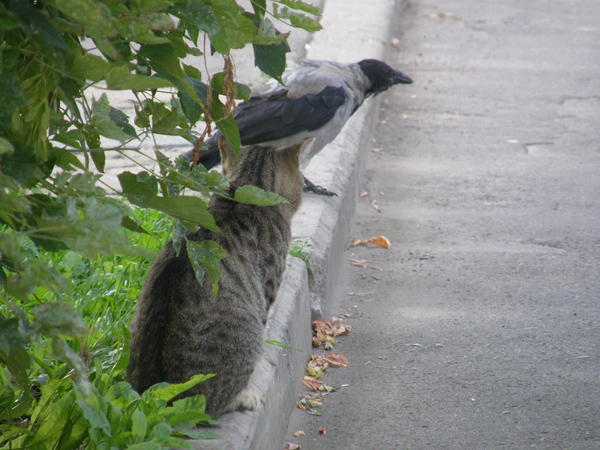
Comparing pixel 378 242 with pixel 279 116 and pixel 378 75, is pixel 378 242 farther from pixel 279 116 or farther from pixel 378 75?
pixel 378 75

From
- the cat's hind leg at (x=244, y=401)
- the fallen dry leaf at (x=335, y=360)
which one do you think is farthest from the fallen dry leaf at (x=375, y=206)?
the cat's hind leg at (x=244, y=401)

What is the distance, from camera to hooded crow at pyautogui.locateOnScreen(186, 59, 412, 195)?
3822 mm

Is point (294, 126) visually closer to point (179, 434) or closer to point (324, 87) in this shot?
point (324, 87)

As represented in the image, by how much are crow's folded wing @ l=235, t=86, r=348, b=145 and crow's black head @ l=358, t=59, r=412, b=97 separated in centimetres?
75

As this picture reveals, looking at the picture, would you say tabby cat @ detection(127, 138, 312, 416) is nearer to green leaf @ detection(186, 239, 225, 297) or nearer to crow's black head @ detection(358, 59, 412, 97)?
green leaf @ detection(186, 239, 225, 297)

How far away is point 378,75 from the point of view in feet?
15.0

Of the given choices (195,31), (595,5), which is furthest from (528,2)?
(195,31)

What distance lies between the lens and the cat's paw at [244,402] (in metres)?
2.04

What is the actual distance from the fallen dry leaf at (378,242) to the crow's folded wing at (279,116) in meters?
0.88

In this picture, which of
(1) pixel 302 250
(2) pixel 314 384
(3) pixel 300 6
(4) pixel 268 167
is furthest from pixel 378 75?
(3) pixel 300 6

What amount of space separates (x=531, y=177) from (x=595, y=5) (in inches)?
266

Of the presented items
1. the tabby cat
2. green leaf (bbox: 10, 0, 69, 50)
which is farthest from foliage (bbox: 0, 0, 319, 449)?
the tabby cat

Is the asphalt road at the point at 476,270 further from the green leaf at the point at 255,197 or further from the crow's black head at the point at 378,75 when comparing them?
the green leaf at the point at 255,197

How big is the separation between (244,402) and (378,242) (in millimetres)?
2383
